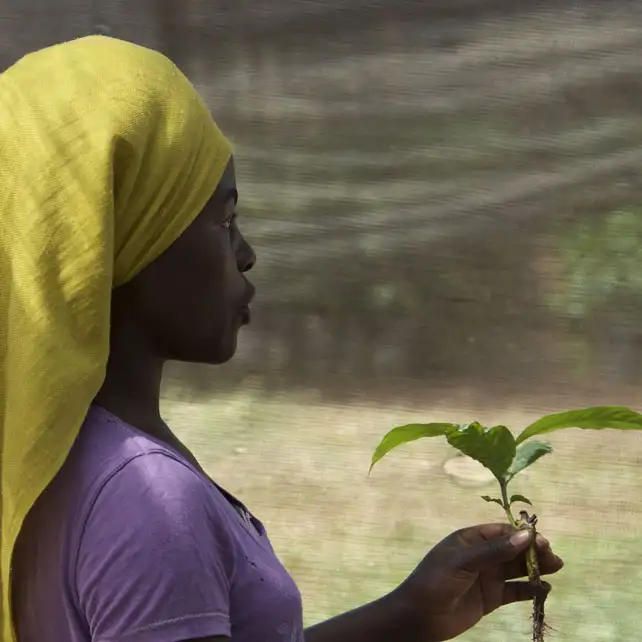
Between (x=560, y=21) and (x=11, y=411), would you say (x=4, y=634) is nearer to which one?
(x=11, y=411)

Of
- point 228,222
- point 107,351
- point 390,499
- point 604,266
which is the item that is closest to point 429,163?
point 604,266

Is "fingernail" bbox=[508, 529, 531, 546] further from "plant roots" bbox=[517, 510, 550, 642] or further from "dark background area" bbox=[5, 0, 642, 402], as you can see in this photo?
"dark background area" bbox=[5, 0, 642, 402]

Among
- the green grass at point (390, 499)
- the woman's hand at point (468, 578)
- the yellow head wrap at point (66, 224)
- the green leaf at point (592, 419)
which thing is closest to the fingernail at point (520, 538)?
the woman's hand at point (468, 578)

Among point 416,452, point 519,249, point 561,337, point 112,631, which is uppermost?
point 112,631

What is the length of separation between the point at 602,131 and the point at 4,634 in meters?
1.58

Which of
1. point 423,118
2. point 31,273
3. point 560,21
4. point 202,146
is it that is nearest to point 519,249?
point 423,118

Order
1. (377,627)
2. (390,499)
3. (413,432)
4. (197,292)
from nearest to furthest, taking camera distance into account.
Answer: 1. (197,292)
2. (413,432)
3. (377,627)
4. (390,499)

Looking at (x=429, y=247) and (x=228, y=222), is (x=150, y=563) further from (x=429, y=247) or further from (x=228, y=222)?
(x=429, y=247)

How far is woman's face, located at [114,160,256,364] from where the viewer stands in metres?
0.83

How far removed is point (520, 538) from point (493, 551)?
0.12ft

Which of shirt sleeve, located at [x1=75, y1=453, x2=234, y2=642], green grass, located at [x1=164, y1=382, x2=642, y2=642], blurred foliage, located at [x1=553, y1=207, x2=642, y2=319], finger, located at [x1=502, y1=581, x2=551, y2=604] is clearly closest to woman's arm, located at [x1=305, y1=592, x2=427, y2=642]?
finger, located at [x1=502, y1=581, x2=551, y2=604]

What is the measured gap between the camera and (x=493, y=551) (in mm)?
1015

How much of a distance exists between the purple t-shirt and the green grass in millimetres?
1271

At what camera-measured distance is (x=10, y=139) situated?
2.54ft
